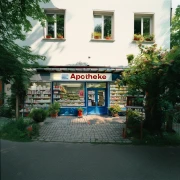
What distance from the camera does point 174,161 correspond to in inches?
183

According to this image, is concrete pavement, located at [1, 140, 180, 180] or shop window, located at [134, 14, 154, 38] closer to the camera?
concrete pavement, located at [1, 140, 180, 180]

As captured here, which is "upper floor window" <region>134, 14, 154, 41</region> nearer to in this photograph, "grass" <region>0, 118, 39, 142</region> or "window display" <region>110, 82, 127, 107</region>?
"window display" <region>110, 82, 127, 107</region>

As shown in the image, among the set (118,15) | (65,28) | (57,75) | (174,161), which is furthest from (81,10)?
(174,161)

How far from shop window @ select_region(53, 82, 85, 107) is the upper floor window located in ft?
19.8

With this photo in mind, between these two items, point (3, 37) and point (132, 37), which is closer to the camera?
point (3, 37)

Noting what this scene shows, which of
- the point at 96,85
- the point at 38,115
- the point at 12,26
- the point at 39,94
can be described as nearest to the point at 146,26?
the point at 96,85

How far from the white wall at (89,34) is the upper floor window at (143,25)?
42 centimetres

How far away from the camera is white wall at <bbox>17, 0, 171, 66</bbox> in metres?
12.7

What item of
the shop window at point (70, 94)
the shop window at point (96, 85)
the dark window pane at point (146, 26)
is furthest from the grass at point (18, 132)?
the dark window pane at point (146, 26)

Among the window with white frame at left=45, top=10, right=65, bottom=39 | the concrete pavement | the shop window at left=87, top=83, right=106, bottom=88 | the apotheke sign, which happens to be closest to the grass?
the concrete pavement

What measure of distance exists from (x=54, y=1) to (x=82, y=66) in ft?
16.6

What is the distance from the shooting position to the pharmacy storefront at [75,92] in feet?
41.0

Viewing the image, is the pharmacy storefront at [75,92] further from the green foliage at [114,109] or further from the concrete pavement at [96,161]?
the concrete pavement at [96,161]

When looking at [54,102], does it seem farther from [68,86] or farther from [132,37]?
[132,37]
